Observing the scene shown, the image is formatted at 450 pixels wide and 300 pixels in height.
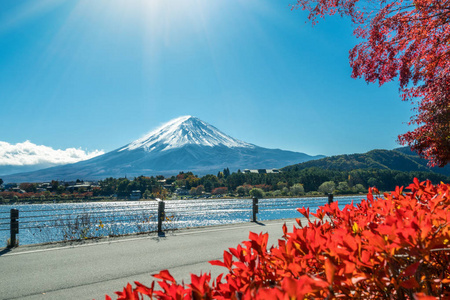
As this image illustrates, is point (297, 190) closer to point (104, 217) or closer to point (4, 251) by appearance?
point (104, 217)

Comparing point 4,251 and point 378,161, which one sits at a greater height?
point 378,161

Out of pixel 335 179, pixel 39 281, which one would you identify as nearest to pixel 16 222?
pixel 39 281

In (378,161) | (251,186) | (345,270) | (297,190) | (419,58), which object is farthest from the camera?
(378,161)

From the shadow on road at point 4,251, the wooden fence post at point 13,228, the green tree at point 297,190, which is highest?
the wooden fence post at point 13,228

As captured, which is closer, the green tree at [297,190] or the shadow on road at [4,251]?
the shadow on road at [4,251]

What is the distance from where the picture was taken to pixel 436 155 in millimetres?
6148

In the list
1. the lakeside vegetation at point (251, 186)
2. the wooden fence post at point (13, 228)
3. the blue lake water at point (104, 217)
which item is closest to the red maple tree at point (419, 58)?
the blue lake water at point (104, 217)

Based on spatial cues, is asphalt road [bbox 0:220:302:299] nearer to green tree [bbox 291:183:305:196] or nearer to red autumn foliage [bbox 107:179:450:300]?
red autumn foliage [bbox 107:179:450:300]

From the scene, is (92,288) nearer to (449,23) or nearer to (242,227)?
(242,227)

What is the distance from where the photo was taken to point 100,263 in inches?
219

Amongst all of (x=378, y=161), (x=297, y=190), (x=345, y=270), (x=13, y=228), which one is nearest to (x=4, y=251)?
(x=13, y=228)

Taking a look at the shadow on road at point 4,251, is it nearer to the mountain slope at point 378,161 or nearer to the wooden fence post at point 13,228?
the wooden fence post at point 13,228

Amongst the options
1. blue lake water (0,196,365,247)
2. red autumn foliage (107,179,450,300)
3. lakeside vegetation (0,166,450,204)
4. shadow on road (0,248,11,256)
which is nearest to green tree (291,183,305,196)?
lakeside vegetation (0,166,450,204)

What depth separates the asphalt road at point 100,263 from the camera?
4.33 m
